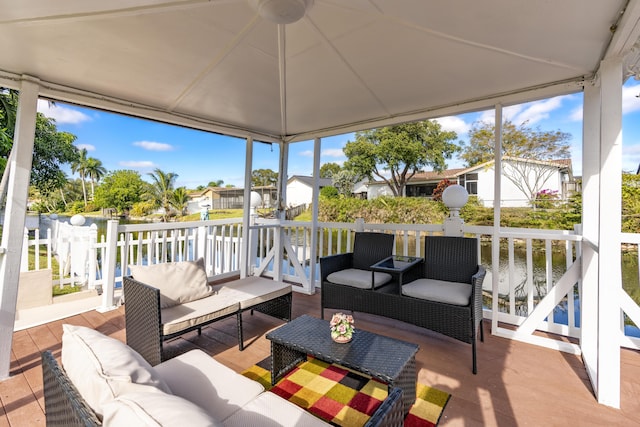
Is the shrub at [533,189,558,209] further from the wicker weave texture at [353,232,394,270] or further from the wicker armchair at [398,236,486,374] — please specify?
the wicker weave texture at [353,232,394,270]

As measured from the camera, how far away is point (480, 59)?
2422 millimetres

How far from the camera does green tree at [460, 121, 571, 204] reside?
15.6 feet

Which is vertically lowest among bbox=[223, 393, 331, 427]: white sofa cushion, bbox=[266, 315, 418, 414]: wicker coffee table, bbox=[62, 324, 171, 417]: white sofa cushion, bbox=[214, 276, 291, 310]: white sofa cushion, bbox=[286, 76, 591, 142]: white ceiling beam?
bbox=[266, 315, 418, 414]: wicker coffee table

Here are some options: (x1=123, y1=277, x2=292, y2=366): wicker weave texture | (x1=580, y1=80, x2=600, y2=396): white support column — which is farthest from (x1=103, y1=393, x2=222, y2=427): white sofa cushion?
(x1=580, y1=80, x2=600, y2=396): white support column

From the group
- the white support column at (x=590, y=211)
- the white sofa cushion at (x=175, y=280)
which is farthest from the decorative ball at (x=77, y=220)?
the white support column at (x=590, y=211)

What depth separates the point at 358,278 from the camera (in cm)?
337

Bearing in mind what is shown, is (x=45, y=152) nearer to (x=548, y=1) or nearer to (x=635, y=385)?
(x=548, y=1)

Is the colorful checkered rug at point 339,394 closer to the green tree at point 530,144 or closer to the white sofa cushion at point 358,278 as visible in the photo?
the white sofa cushion at point 358,278

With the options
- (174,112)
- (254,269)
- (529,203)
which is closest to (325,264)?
(254,269)

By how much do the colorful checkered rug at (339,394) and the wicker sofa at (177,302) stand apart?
0.61 metres

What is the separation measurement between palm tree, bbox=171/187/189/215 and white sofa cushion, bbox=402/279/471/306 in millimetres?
4909

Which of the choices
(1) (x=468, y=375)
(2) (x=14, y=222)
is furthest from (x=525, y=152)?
(2) (x=14, y=222)

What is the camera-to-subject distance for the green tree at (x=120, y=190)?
576cm

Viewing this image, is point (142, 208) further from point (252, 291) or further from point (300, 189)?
point (252, 291)
